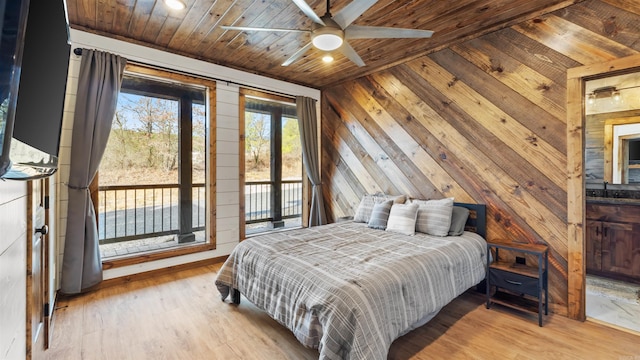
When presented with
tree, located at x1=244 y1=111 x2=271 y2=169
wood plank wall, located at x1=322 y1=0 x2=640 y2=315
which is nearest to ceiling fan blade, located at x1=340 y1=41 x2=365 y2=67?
wood plank wall, located at x1=322 y1=0 x2=640 y2=315

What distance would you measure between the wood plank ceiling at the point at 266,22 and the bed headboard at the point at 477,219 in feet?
6.21

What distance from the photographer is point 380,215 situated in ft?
11.3

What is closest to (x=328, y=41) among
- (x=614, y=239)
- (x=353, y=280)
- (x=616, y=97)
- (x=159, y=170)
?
(x=353, y=280)

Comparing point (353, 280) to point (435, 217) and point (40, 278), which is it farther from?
point (40, 278)

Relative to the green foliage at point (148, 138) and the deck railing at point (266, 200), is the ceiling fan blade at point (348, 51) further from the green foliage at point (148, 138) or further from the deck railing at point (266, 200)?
the deck railing at point (266, 200)

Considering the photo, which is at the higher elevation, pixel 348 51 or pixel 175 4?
pixel 175 4

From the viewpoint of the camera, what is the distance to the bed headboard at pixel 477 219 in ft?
10.2

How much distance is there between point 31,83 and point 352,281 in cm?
177

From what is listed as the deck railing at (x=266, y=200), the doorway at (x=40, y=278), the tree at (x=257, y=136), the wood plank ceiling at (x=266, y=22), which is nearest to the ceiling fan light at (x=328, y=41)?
the wood plank ceiling at (x=266, y=22)

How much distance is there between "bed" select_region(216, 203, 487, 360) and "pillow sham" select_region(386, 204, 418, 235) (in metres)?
0.10

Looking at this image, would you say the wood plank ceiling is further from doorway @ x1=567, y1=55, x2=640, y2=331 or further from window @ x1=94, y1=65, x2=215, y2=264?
doorway @ x1=567, y1=55, x2=640, y2=331

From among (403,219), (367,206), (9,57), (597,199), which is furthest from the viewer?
(367,206)

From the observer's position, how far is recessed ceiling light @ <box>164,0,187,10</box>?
254 centimetres

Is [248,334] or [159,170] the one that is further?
[159,170]
